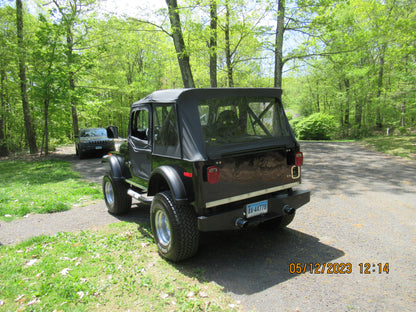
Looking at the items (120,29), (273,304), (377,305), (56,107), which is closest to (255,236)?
(273,304)

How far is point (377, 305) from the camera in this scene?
8.67ft

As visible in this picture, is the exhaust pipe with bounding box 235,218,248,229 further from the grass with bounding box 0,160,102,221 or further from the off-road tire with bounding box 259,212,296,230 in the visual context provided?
the grass with bounding box 0,160,102,221

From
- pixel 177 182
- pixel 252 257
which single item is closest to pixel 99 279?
pixel 177 182

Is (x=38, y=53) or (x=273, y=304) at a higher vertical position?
(x=38, y=53)

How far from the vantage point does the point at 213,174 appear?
3191mm

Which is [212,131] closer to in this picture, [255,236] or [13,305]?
[255,236]

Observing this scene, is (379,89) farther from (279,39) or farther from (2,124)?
(2,124)

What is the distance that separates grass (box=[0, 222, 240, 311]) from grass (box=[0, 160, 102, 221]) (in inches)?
75.4

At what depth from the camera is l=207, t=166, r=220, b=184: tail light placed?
3174 mm

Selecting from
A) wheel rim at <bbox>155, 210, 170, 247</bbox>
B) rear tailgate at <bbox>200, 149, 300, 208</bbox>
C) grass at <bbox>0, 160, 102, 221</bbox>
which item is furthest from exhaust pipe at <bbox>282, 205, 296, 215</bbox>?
grass at <bbox>0, 160, 102, 221</bbox>

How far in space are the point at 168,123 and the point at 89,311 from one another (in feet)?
7.67

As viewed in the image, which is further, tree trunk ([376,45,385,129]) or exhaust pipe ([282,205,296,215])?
tree trunk ([376,45,385,129])

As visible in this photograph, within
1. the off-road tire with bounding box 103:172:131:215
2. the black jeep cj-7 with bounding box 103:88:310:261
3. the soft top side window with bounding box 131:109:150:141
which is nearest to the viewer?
the black jeep cj-7 with bounding box 103:88:310:261

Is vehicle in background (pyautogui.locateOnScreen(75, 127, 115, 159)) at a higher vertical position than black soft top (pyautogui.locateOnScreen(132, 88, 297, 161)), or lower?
lower
